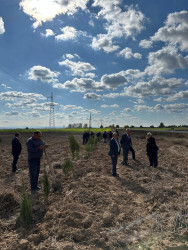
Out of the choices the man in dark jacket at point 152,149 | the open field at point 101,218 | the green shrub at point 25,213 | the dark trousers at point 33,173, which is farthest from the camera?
the man in dark jacket at point 152,149

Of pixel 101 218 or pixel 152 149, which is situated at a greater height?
pixel 152 149

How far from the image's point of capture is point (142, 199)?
5688 millimetres

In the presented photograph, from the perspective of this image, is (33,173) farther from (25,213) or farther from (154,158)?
(154,158)

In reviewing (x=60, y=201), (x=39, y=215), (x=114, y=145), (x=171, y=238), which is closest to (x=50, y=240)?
(x=39, y=215)

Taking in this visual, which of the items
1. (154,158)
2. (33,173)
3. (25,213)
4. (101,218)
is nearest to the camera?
(25,213)

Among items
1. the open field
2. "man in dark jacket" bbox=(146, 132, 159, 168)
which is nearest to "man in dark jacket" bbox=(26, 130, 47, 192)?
the open field

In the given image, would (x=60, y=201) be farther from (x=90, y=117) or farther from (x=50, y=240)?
(x=90, y=117)

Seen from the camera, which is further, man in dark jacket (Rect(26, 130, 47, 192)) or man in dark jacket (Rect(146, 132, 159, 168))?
man in dark jacket (Rect(146, 132, 159, 168))

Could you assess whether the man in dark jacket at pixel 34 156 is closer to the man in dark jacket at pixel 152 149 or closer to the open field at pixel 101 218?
the open field at pixel 101 218

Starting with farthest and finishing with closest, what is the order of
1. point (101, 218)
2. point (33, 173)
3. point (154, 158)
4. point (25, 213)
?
point (154, 158) → point (33, 173) → point (101, 218) → point (25, 213)

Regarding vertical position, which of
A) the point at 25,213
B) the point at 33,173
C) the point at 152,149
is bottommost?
the point at 25,213

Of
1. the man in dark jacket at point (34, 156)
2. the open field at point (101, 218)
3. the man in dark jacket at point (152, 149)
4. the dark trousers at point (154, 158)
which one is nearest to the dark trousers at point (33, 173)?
the man in dark jacket at point (34, 156)

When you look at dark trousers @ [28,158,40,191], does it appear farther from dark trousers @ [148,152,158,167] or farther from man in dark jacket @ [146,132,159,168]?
dark trousers @ [148,152,158,167]

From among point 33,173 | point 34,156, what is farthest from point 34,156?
point 33,173
